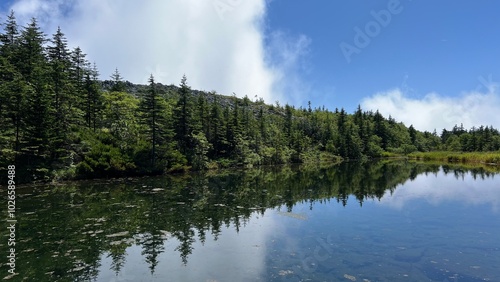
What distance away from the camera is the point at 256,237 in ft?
54.9

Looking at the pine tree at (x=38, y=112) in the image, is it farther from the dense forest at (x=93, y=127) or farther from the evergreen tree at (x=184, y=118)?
the evergreen tree at (x=184, y=118)

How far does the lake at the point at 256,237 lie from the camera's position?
11.9 m

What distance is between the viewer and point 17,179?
35844 millimetres

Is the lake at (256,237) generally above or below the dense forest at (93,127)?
below

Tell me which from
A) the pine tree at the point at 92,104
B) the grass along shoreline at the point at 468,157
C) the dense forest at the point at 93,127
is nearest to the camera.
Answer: the dense forest at the point at 93,127

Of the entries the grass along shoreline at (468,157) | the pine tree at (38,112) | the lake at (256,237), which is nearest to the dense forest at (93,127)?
the pine tree at (38,112)

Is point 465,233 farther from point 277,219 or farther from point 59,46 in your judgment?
point 59,46

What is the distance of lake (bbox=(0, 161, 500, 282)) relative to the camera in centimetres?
1191

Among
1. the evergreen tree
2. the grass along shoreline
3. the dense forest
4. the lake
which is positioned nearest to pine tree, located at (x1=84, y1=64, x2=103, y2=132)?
the dense forest

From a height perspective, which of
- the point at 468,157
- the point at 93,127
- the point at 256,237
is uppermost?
the point at 93,127

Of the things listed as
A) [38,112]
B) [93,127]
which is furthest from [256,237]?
[93,127]

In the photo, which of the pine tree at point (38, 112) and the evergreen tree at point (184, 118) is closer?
the pine tree at point (38, 112)

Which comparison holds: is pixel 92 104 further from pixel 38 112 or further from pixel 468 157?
pixel 468 157

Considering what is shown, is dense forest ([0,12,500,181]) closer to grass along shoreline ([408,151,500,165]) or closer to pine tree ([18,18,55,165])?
pine tree ([18,18,55,165])
